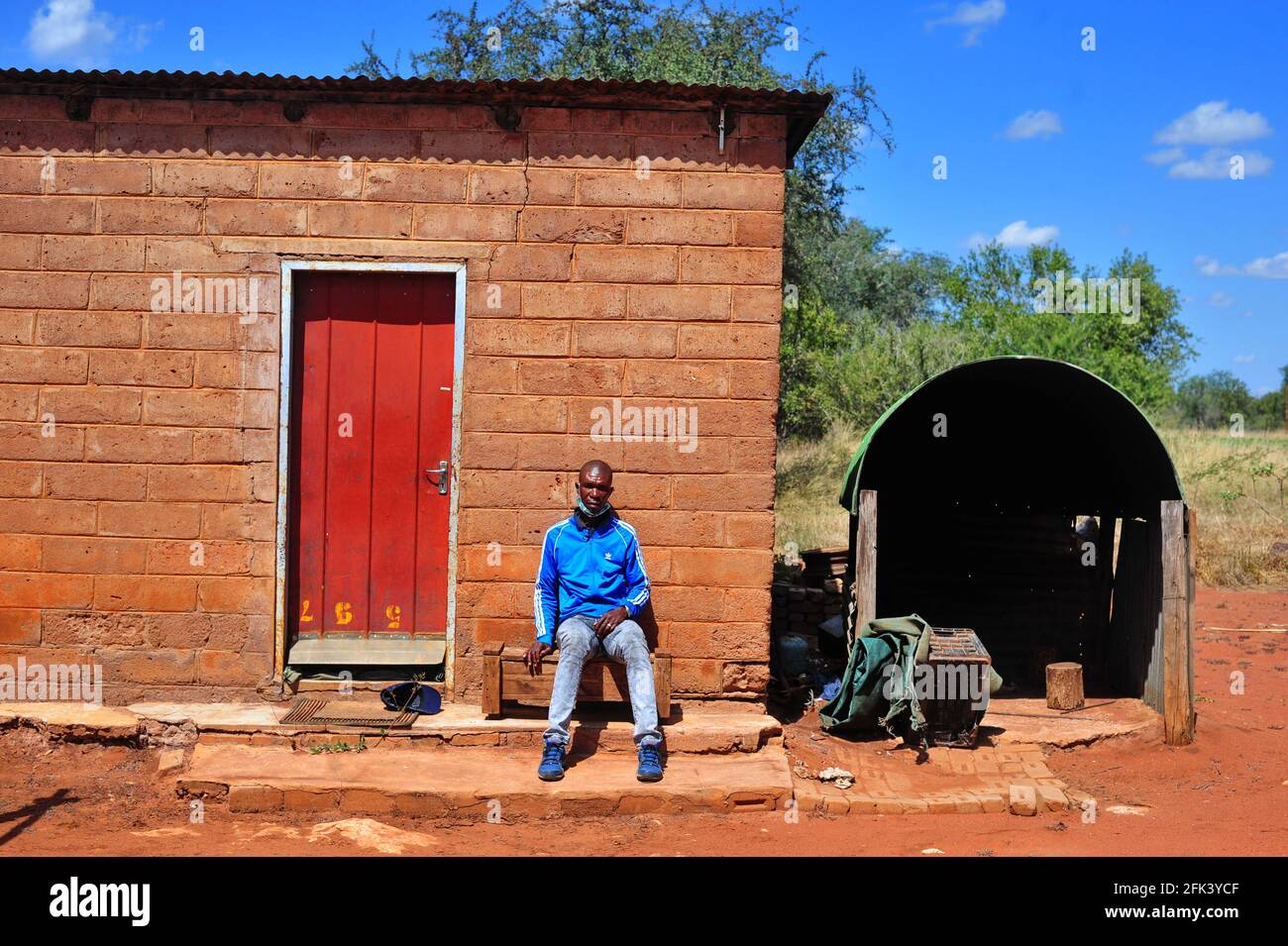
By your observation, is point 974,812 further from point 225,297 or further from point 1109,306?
point 1109,306

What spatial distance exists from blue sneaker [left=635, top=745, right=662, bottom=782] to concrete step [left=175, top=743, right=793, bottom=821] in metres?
0.05

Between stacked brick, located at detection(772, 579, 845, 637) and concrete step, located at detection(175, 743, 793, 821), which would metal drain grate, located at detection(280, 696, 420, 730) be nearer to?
concrete step, located at detection(175, 743, 793, 821)

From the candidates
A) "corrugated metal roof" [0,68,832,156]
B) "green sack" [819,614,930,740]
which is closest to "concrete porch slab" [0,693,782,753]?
"green sack" [819,614,930,740]

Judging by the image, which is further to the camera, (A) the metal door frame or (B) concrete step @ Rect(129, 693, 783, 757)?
(A) the metal door frame

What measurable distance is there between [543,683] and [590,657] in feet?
1.18

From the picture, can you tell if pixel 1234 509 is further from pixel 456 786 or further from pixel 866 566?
pixel 456 786

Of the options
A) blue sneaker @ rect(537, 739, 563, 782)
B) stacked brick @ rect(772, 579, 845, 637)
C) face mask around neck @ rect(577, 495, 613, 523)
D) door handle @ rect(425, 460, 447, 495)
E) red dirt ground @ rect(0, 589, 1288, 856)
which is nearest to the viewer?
red dirt ground @ rect(0, 589, 1288, 856)

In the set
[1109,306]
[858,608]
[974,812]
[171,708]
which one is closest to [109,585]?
[171,708]

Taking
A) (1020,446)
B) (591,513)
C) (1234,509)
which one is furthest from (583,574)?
(1234,509)

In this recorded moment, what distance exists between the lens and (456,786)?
20.2 ft

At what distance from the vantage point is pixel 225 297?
7.11 metres

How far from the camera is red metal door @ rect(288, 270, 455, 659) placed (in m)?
7.20
